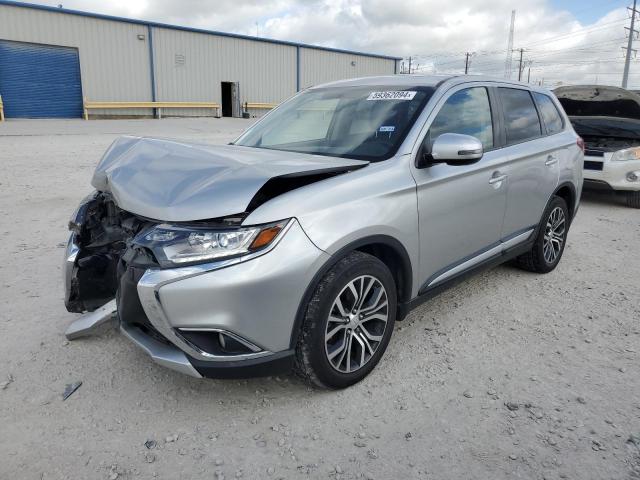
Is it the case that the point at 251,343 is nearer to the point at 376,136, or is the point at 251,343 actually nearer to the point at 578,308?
the point at 376,136

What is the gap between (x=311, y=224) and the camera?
247 centimetres

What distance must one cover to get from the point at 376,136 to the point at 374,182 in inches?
22.1

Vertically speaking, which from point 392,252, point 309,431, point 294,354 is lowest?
point 309,431

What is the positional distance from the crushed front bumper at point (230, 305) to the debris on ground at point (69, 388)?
672 mm

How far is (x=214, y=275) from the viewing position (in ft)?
7.43

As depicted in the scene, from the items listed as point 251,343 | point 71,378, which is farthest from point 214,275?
point 71,378

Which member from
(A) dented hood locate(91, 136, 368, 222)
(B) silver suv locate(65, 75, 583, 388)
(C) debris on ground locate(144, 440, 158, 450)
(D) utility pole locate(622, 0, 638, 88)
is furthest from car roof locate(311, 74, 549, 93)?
(D) utility pole locate(622, 0, 638, 88)

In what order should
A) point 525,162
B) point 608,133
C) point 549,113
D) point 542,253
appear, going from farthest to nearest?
point 608,133, point 549,113, point 542,253, point 525,162

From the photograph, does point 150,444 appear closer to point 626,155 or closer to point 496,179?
point 496,179

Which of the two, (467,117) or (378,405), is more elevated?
(467,117)

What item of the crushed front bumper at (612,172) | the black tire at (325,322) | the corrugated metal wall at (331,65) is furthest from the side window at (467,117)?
the corrugated metal wall at (331,65)

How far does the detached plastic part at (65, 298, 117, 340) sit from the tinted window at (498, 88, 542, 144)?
3135 mm

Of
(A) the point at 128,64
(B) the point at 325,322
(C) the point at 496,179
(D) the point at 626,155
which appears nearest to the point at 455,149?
(C) the point at 496,179

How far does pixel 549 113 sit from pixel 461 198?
2055 mm
